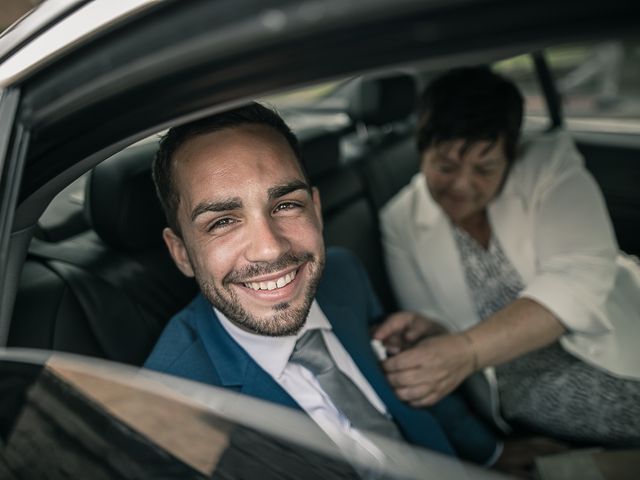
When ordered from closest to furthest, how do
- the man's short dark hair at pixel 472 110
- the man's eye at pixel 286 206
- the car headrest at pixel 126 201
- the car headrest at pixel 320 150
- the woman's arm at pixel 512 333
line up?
1. the man's eye at pixel 286 206
2. the car headrest at pixel 126 201
3. the woman's arm at pixel 512 333
4. the man's short dark hair at pixel 472 110
5. the car headrest at pixel 320 150

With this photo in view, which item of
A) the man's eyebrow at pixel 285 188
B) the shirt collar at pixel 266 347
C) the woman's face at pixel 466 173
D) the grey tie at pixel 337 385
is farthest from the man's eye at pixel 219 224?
the woman's face at pixel 466 173

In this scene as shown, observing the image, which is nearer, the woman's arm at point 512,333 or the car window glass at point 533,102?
Answer: the woman's arm at point 512,333

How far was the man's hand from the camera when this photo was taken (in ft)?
5.87

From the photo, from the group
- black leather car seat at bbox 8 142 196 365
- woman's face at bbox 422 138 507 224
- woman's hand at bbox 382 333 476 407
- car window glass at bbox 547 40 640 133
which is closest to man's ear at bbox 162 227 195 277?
black leather car seat at bbox 8 142 196 365

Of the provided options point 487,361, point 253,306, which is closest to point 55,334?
point 253,306

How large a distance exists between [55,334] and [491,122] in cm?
150

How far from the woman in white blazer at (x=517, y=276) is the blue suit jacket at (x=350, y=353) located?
13cm

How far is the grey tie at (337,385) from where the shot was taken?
1341 millimetres

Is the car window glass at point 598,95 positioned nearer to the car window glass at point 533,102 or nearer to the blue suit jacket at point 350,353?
A: the car window glass at point 533,102

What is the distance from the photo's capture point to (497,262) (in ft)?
6.75

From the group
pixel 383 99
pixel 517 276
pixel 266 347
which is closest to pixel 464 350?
pixel 517 276

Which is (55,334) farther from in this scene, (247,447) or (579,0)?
(579,0)

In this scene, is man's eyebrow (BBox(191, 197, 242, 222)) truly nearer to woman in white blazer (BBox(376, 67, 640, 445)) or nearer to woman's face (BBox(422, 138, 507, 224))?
woman in white blazer (BBox(376, 67, 640, 445))

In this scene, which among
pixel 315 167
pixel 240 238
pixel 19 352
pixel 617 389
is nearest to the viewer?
pixel 19 352
